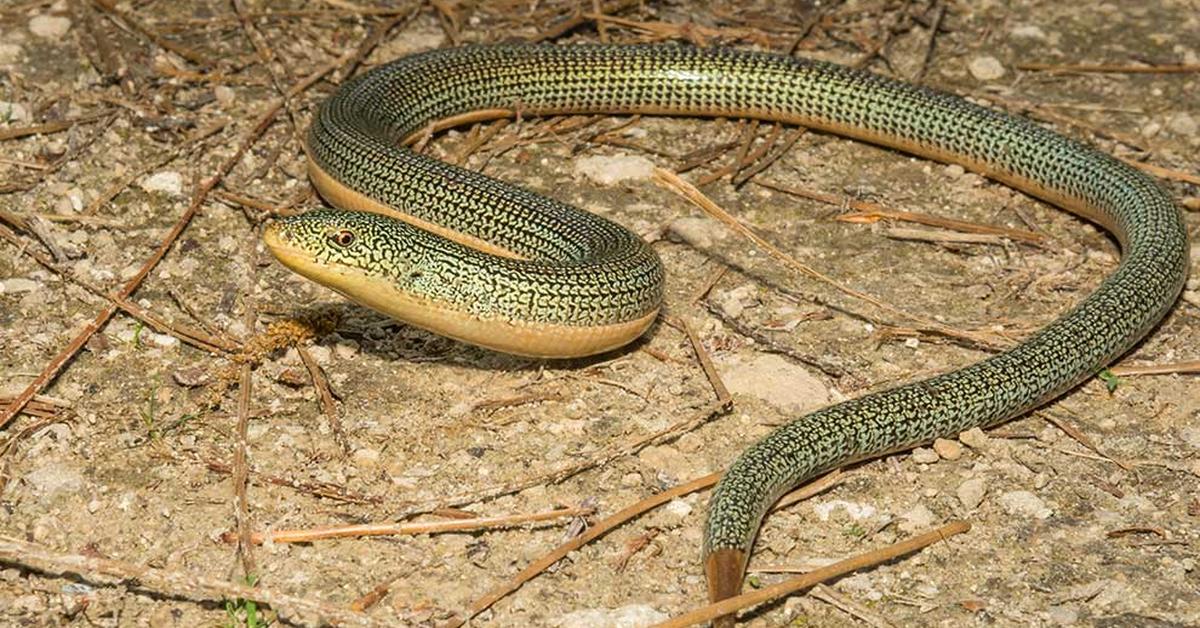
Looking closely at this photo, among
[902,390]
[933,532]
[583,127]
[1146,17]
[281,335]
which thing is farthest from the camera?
[1146,17]

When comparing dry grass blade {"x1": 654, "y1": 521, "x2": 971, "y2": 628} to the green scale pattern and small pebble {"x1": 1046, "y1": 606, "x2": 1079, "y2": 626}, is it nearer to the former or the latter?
the green scale pattern

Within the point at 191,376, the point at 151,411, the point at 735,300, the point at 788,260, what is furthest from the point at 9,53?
the point at 788,260

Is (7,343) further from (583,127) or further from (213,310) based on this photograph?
(583,127)

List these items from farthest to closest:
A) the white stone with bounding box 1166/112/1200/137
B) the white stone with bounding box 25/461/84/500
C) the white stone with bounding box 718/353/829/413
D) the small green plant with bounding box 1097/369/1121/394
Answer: the white stone with bounding box 1166/112/1200/137 → the small green plant with bounding box 1097/369/1121/394 → the white stone with bounding box 718/353/829/413 → the white stone with bounding box 25/461/84/500

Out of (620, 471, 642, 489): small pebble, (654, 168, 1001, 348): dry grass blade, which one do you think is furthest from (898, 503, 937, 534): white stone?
(654, 168, 1001, 348): dry grass blade

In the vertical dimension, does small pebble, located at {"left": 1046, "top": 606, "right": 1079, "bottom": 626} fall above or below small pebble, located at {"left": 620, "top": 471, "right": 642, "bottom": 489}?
above

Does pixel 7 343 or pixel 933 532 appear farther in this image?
pixel 7 343

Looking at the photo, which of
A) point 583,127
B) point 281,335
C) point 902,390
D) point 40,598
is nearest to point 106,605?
point 40,598
